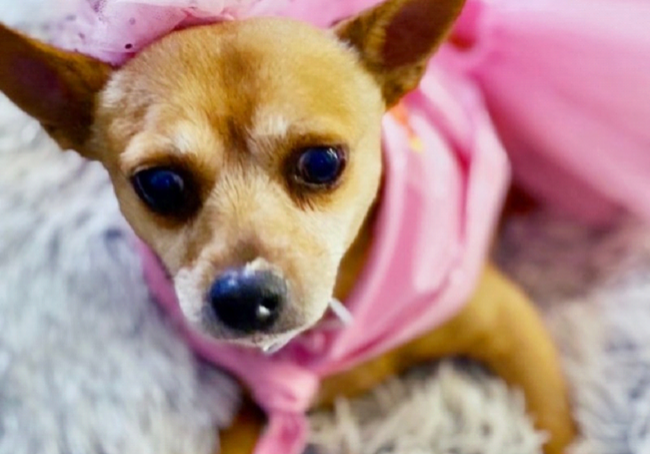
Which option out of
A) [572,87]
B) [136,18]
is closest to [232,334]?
[136,18]

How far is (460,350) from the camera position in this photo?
1314 millimetres

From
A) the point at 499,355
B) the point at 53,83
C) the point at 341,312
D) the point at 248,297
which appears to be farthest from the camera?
the point at 499,355

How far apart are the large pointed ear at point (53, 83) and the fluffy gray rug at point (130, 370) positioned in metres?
0.22

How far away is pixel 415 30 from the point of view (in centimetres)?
106

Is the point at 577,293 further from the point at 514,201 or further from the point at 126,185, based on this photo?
the point at 126,185

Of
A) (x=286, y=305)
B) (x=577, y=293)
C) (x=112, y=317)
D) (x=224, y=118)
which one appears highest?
(x=224, y=118)

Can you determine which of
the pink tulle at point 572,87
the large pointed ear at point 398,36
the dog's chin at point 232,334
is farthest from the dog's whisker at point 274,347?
the pink tulle at point 572,87

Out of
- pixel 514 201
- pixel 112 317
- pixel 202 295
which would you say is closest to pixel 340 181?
pixel 202 295

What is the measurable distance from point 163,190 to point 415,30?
32 cm

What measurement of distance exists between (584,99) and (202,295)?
26.9 inches

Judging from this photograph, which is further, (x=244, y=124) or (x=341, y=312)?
(x=341, y=312)

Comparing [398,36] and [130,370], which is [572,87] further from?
[130,370]

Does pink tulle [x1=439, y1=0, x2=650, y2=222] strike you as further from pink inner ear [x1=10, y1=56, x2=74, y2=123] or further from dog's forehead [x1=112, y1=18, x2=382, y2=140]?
pink inner ear [x1=10, y1=56, x2=74, y2=123]

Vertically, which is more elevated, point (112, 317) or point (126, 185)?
point (126, 185)
